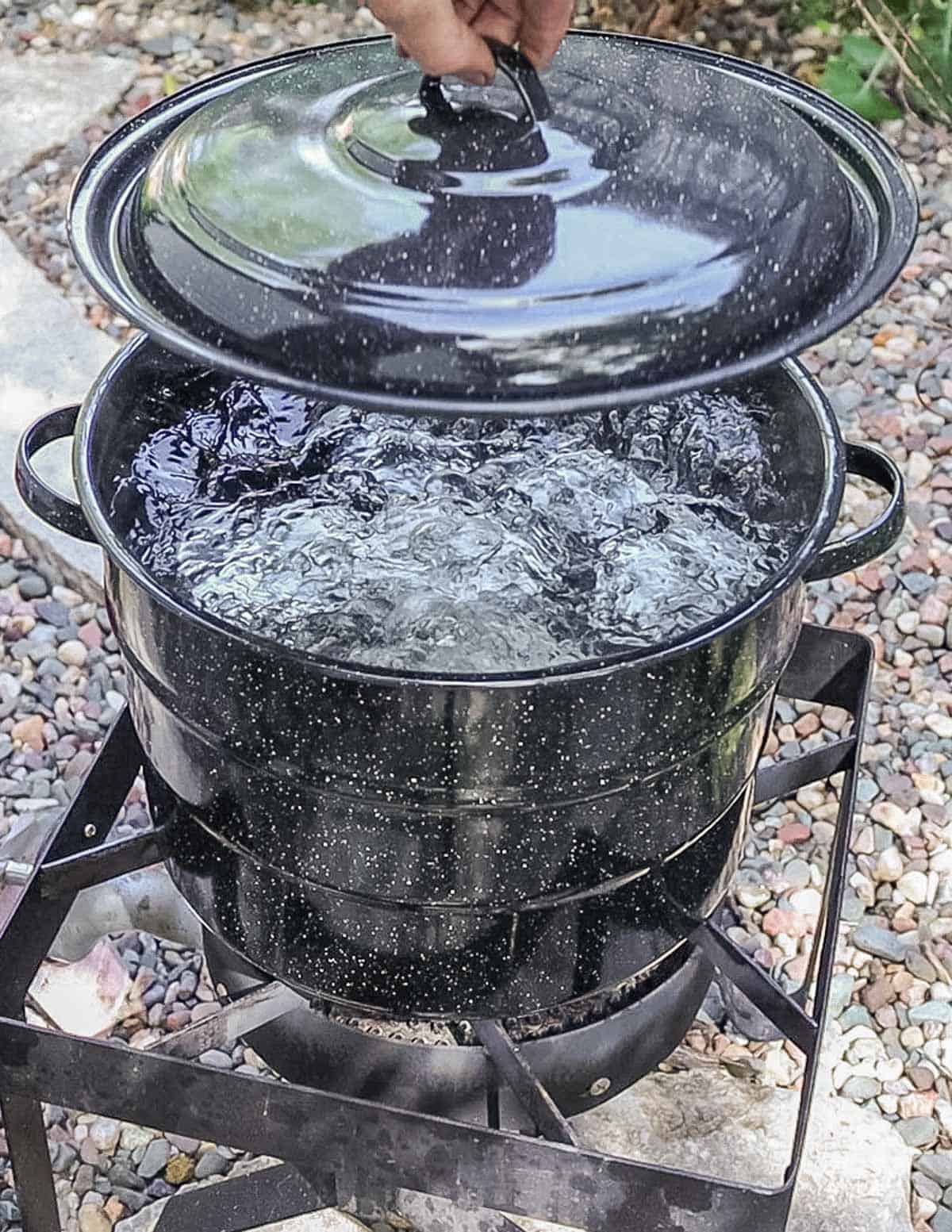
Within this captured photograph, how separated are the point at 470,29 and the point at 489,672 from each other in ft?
1.87

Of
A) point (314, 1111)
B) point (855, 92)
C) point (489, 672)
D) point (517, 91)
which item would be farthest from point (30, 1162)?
point (855, 92)

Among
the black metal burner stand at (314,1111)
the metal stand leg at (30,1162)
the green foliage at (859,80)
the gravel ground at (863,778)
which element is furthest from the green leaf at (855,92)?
the metal stand leg at (30,1162)

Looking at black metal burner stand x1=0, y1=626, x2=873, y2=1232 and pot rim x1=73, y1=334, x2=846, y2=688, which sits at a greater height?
pot rim x1=73, y1=334, x2=846, y2=688

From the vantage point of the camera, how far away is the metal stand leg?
→ 165cm

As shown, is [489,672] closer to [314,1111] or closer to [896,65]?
[314,1111]

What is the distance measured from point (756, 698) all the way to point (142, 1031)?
120cm

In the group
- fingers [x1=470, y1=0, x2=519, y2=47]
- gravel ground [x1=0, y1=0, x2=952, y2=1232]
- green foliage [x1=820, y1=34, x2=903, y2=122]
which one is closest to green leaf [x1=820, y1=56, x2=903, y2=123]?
green foliage [x1=820, y1=34, x2=903, y2=122]

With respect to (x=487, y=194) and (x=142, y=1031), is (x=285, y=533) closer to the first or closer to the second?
(x=487, y=194)

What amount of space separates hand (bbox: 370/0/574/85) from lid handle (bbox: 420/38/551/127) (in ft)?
0.05

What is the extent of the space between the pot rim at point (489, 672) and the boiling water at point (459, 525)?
7 cm

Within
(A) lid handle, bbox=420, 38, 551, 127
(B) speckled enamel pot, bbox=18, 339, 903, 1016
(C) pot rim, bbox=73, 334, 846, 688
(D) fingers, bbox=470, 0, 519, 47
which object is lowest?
(B) speckled enamel pot, bbox=18, 339, 903, 1016

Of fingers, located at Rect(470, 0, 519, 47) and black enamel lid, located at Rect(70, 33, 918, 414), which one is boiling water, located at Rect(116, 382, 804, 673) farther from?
fingers, located at Rect(470, 0, 519, 47)

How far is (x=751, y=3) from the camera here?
4.52 meters

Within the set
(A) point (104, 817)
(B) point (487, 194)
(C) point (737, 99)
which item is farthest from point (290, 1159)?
(C) point (737, 99)
